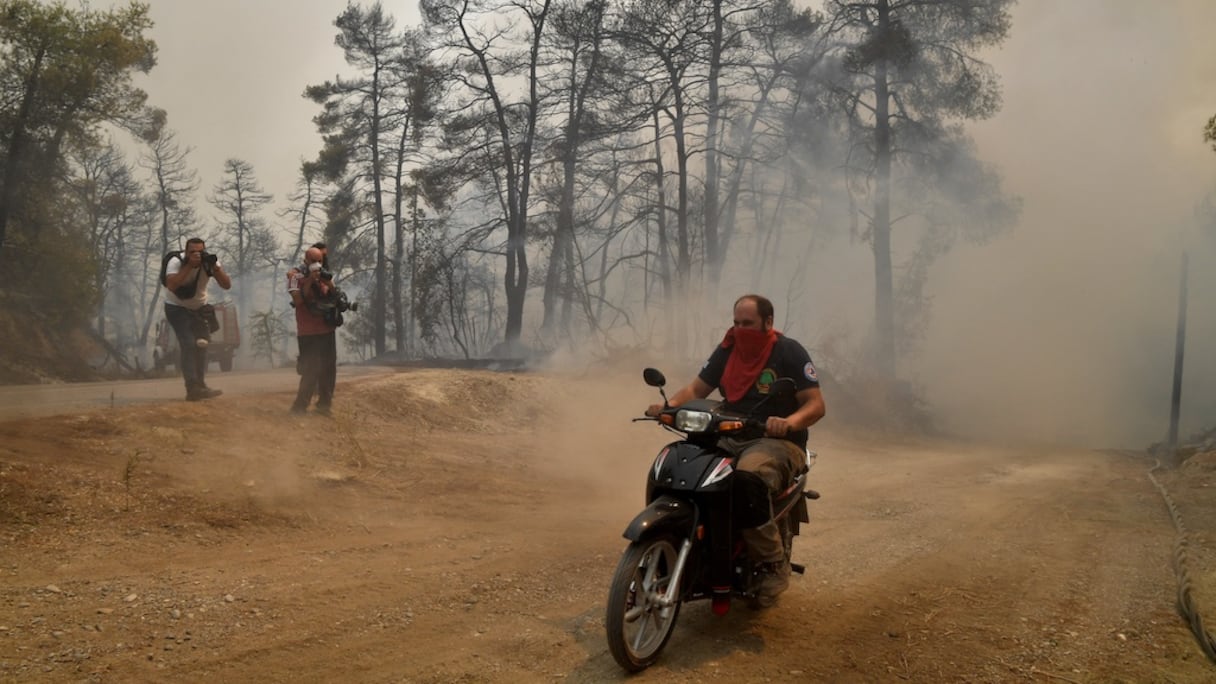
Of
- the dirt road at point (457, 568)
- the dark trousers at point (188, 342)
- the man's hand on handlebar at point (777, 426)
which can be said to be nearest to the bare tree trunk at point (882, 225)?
the dirt road at point (457, 568)

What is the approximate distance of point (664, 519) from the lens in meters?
4.41

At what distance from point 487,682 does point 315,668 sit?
89cm

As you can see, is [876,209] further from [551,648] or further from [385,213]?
[551,648]

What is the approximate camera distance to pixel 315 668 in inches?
169

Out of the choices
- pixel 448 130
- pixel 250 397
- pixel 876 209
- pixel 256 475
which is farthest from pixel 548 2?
pixel 256 475

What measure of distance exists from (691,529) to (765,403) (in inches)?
38.2

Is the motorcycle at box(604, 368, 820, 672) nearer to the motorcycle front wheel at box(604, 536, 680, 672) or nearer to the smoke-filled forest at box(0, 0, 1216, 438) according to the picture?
the motorcycle front wheel at box(604, 536, 680, 672)

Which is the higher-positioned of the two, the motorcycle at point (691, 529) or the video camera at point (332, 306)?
the video camera at point (332, 306)

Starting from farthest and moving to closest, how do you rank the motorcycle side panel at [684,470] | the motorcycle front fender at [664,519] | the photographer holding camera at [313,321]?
the photographer holding camera at [313,321], the motorcycle side panel at [684,470], the motorcycle front fender at [664,519]

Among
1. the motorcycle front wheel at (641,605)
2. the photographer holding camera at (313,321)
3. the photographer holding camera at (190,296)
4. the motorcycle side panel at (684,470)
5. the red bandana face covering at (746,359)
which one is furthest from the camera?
the photographer holding camera at (313,321)

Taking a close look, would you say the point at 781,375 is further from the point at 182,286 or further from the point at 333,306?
the point at 182,286

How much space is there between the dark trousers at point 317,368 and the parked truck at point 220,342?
15.5m

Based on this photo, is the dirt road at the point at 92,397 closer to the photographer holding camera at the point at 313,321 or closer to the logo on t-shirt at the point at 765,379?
the photographer holding camera at the point at 313,321

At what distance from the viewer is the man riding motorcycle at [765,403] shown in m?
4.77
